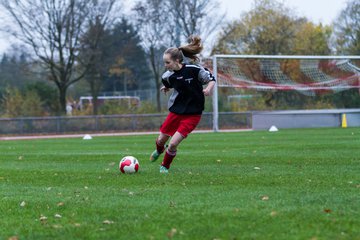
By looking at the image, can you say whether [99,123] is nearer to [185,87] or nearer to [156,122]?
[156,122]

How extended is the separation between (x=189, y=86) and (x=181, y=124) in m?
0.58

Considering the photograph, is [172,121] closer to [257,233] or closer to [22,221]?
[22,221]

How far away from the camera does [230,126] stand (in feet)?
121

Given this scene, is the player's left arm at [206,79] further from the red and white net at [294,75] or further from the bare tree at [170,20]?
the bare tree at [170,20]

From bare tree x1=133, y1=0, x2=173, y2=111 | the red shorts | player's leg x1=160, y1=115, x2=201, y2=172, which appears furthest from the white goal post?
player's leg x1=160, y1=115, x2=201, y2=172

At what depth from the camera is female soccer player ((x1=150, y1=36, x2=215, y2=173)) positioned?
952 cm

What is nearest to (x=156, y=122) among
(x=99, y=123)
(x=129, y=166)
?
(x=99, y=123)

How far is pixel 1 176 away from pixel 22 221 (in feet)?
15.2

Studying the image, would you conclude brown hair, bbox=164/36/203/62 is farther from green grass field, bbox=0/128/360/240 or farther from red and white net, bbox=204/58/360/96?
red and white net, bbox=204/58/360/96

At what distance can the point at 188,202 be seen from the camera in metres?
6.33

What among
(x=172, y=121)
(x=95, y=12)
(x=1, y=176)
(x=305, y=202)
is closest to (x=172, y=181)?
(x=172, y=121)

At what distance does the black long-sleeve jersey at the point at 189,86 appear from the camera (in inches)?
378

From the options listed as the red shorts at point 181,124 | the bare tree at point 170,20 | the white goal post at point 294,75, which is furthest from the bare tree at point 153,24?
the red shorts at point 181,124

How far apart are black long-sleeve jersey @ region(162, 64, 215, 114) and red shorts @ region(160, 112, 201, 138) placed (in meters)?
0.09
